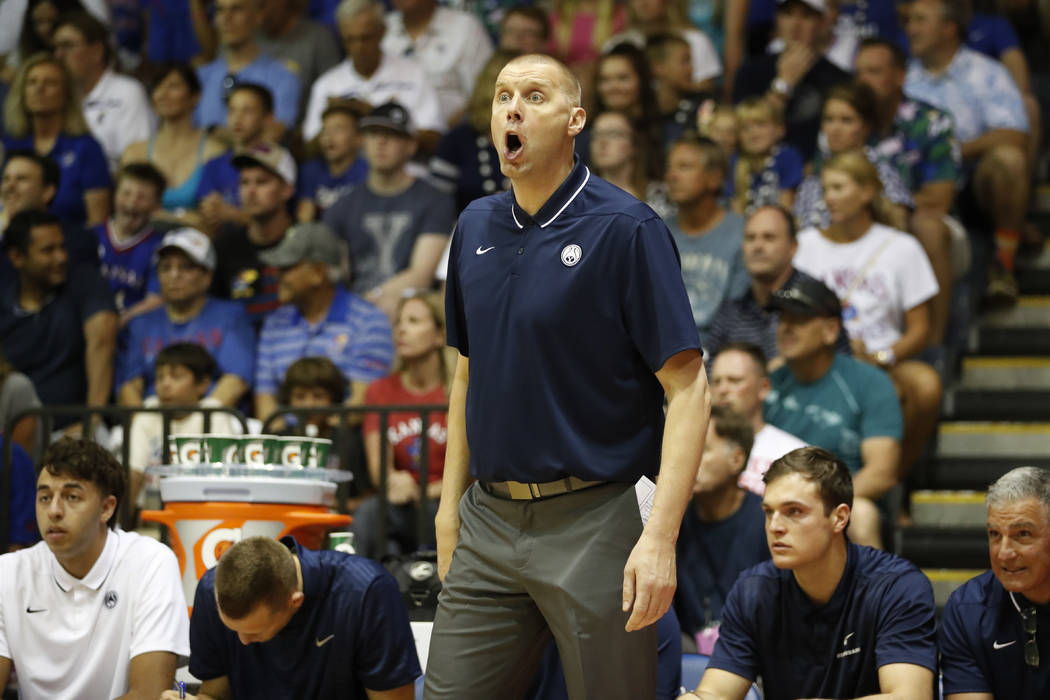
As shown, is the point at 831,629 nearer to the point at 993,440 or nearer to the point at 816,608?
the point at 816,608

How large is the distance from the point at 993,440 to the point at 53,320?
4.81 m

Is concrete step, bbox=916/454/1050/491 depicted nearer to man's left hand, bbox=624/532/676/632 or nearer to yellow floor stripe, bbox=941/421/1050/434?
yellow floor stripe, bbox=941/421/1050/434

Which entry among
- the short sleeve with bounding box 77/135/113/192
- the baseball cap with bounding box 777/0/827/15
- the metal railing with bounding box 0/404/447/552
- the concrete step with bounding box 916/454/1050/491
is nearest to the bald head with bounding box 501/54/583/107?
the metal railing with bounding box 0/404/447/552

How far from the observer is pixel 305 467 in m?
5.20

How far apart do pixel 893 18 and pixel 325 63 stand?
12.2ft

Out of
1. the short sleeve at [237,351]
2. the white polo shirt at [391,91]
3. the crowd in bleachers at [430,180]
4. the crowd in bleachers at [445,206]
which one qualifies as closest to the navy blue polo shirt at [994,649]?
the crowd in bleachers at [445,206]

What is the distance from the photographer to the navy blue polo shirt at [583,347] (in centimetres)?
300

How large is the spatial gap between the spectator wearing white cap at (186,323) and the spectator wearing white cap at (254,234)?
7.4 inches

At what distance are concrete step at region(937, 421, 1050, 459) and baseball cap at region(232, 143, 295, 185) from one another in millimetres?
3899

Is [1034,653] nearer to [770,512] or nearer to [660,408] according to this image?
[770,512]

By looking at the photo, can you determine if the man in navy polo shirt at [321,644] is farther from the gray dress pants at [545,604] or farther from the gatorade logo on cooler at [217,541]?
the gray dress pants at [545,604]

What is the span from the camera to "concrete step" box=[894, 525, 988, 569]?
20.4ft

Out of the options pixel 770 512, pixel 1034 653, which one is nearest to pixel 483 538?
pixel 770 512

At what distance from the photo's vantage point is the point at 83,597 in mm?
4965
